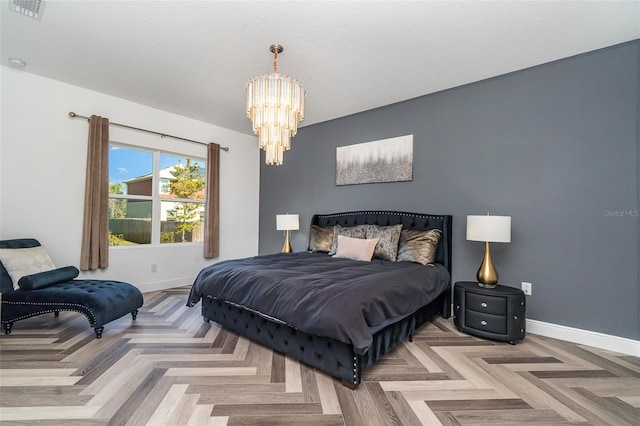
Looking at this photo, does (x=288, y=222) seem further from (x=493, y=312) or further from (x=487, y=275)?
(x=493, y=312)

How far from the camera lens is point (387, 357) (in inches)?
89.7

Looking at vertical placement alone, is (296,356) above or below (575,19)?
below

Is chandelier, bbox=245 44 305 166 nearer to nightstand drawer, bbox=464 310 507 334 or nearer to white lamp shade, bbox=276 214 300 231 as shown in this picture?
white lamp shade, bbox=276 214 300 231

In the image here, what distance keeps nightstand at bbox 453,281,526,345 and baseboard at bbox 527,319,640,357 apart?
1.40 feet

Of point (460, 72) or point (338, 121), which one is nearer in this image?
point (460, 72)

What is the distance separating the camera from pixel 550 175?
2.80 metres

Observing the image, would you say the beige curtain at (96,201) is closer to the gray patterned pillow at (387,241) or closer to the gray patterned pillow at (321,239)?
the gray patterned pillow at (321,239)

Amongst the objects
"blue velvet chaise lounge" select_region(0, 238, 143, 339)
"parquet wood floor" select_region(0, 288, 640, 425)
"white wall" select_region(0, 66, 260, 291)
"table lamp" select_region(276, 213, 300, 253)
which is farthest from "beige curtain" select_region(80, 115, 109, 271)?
"table lamp" select_region(276, 213, 300, 253)

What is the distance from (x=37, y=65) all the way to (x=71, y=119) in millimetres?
625

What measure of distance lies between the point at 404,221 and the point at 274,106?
7.48 feet

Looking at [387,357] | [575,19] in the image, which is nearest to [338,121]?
[575,19]

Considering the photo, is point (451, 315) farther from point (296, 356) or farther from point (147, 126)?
point (147, 126)

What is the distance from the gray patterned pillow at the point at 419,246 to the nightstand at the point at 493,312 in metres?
0.50

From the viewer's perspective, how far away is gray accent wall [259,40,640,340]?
8.13 ft
